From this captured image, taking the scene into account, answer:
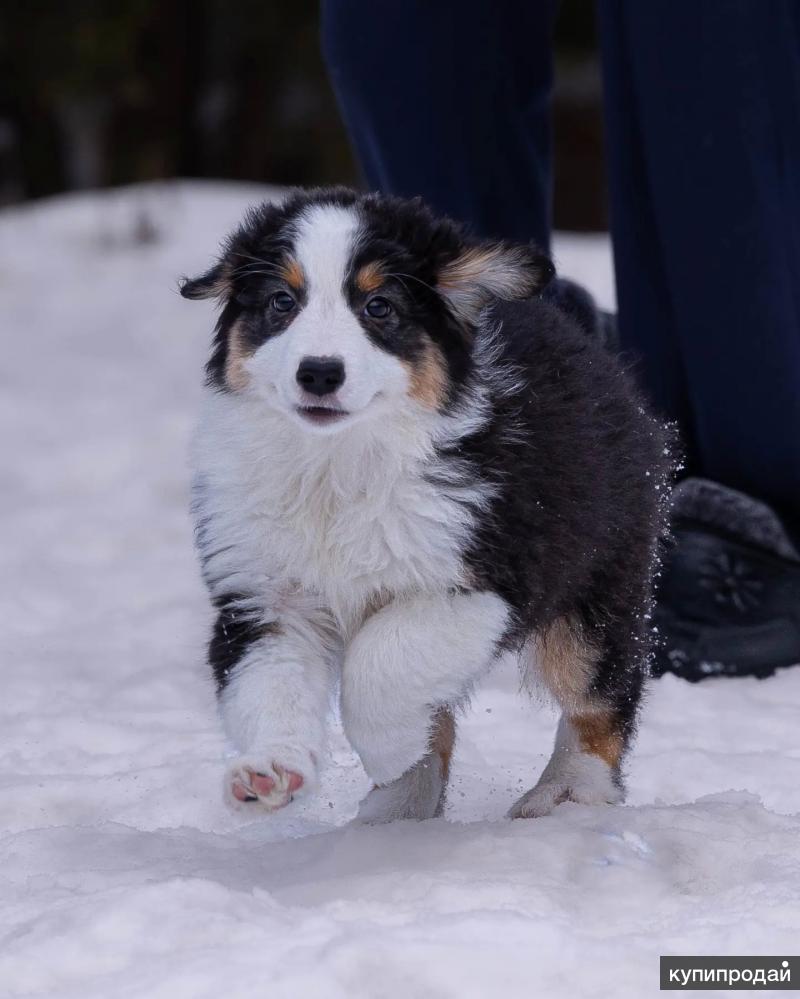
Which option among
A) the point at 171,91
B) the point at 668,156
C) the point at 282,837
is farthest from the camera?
the point at 171,91

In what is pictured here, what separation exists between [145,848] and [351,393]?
908 mm

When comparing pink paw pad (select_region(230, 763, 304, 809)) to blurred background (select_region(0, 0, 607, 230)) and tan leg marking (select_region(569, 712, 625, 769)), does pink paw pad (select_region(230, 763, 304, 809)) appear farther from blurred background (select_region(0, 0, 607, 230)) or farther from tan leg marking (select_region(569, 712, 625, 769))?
blurred background (select_region(0, 0, 607, 230))

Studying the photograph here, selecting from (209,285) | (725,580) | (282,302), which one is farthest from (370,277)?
(725,580)

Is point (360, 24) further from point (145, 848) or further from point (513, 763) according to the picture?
point (145, 848)

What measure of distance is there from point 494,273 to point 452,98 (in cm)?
142

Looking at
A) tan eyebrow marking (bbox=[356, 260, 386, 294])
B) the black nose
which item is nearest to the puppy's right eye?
tan eyebrow marking (bbox=[356, 260, 386, 294])

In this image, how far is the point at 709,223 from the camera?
408 centimetres

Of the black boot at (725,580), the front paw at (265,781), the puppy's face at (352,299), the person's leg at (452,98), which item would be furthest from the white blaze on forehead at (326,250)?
the black boot at (725,580)

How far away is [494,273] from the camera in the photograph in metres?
2.99

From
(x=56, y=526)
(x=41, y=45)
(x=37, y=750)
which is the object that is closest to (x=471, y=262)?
(x=37, y=750)

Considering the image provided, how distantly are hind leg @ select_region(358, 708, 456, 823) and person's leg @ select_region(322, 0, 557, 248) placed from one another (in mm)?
1450

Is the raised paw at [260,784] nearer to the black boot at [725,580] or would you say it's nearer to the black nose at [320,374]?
the black nose at [320,374]

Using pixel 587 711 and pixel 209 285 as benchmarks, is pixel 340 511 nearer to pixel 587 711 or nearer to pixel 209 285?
pixel 209 285

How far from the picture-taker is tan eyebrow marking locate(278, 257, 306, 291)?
2.89 metres
